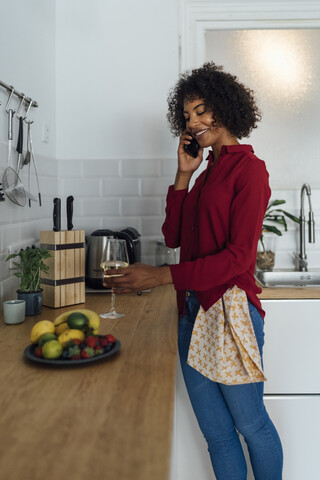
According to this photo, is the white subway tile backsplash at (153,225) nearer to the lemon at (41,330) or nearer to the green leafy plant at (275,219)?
the green leafy plant at (275,219)

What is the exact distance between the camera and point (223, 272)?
4.24 ft

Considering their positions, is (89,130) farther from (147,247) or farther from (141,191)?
(147,247)

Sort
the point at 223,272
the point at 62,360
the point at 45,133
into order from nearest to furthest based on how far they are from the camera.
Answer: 1. the point at 62,360
2. the point at 223,272
3. the point at 45,133

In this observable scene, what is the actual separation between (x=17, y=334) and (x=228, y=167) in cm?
75

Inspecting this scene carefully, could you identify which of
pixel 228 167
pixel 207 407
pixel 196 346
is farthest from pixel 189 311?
pixel 228 167

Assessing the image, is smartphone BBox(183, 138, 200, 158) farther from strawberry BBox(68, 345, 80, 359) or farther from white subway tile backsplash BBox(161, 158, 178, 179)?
strawberry BBox(68, 345, 80, 359)

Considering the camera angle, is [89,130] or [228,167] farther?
[89,130]

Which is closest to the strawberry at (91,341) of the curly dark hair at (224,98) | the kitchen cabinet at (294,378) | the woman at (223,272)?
the woman at (223,272)

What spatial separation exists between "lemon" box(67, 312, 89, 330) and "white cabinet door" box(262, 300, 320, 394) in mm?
1036

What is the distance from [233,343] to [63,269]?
0.61 meters

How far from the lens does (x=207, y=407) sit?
1479mm

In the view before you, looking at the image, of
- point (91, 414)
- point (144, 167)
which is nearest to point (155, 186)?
point (144, 167)

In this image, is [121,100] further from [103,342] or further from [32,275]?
[103,342]

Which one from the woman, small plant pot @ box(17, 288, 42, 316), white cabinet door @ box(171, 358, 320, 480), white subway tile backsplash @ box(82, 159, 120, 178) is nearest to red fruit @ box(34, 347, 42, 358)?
the woman
